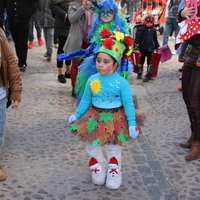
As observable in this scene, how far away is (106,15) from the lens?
408cm

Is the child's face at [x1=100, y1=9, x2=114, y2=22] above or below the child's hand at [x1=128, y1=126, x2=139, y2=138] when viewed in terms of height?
above

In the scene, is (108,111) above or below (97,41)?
below

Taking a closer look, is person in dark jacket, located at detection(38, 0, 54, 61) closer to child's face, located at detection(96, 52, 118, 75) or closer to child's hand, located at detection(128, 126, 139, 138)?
child's face, located at detection(96, 52, 118, 75)

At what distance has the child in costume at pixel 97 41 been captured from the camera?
386 centimetres

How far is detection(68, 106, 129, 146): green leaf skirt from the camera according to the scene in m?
2.89

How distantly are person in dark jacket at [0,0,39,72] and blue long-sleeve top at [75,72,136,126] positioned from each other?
A: 4.74 metres

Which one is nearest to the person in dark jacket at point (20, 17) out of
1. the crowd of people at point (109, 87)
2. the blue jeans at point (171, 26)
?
the crowd of people at point (109, 87)

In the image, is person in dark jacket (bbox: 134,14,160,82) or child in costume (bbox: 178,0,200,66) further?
person in dark jacket (bbox: 134,14,160,82)

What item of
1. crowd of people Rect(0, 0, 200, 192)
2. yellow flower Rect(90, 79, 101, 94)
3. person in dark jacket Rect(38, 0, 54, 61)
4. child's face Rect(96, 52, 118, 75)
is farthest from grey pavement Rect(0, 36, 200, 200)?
person in dark jacket Rect(38, 0, 54, 61)

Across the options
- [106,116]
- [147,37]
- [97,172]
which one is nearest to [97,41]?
[106,116]

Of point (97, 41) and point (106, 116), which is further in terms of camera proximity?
Result: point (97, 41)

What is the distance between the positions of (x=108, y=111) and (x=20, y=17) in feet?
16.1

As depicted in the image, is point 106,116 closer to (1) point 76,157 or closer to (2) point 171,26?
(1) point 76,157

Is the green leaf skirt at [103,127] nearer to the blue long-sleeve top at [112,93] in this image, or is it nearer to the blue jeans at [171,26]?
the blue long-sleeve top at [112,93]
